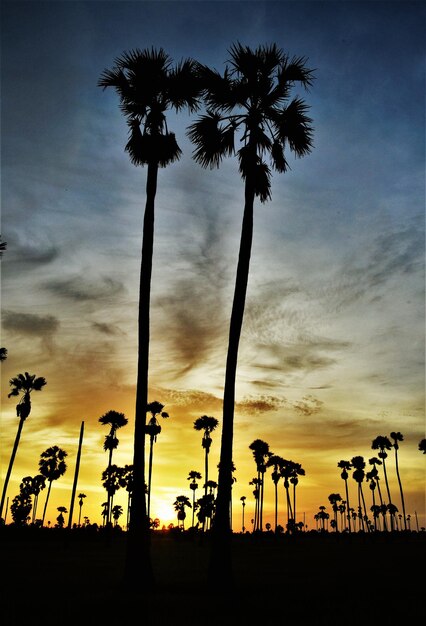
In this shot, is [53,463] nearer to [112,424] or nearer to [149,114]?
[112,424]

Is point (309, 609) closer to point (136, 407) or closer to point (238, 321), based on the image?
point (136, 407)

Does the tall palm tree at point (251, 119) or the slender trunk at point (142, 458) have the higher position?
the tall palm tree at point (251, 119)

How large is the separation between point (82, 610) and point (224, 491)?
4.72 metres

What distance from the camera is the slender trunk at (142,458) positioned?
13633 mm

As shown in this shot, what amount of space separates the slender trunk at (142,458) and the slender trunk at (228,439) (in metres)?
1.99

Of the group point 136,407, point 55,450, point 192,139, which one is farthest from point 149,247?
point 55,450

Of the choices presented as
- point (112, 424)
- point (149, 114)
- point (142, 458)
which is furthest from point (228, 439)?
point (112, 424)

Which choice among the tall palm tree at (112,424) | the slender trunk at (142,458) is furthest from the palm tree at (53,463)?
the slender trunk at (142,458)

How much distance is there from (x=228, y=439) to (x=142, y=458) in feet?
8.89

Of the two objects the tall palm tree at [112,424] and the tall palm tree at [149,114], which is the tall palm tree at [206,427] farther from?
the tall palm tree at [149,114]

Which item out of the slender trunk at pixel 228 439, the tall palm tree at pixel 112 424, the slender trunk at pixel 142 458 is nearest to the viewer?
the slender trunk at pixel 228 439

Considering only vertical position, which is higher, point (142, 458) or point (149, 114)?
point (149, 114)

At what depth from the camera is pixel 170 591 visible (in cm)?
1379

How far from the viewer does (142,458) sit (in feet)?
47.4
